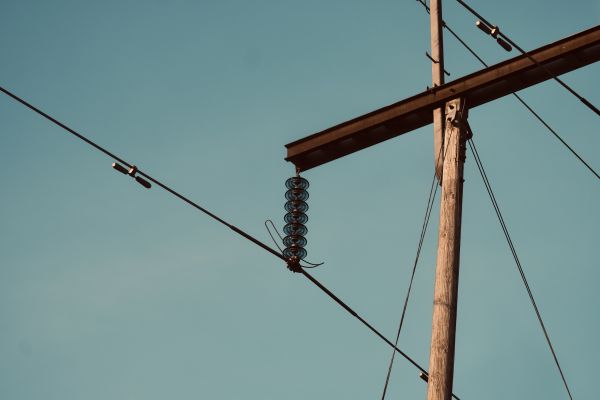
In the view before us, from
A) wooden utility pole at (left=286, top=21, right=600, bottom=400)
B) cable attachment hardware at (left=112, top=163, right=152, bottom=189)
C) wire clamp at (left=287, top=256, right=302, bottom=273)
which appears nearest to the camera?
wooden utility pole at (left=286, top=21, right=600, bottom=400)

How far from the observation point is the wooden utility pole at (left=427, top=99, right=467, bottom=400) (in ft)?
26.6

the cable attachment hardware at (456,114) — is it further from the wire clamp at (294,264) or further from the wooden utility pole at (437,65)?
the wire clamp at (294,264)

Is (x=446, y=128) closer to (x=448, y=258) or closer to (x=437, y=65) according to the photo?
(x=437, y=65)

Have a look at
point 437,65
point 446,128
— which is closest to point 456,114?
point 446,128

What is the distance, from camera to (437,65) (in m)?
10.7

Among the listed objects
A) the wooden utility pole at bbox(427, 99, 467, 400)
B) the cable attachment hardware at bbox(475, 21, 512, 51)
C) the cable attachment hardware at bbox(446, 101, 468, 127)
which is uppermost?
the cable attachment hardware at bbox(475, 21, 512, 51)

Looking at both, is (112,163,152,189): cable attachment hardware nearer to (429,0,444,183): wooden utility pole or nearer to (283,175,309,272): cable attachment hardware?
(283,175,309,272): cable attachment hardware

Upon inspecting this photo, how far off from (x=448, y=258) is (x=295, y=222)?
2.34m

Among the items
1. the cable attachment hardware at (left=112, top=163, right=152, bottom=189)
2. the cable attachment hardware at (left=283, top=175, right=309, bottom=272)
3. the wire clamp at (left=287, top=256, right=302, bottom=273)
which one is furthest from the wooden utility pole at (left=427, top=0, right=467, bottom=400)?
the cable attachment hardware at (left=112, top=163, right=152, bottom=189)

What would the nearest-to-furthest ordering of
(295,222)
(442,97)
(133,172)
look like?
(133,172)
(442,97)
(295,222)

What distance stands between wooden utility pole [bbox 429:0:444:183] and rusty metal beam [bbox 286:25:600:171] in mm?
274

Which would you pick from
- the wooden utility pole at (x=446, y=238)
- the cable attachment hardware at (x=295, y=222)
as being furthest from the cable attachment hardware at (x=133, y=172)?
the wooden utility pole at (x=446, y=238)

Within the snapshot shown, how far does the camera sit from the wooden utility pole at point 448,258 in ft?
26.6

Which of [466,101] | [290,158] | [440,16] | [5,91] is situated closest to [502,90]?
[466,101]
